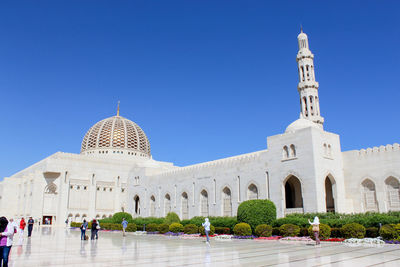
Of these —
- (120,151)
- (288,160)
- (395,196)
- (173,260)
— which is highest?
(120,151)

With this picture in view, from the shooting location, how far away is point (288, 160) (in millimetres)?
25844

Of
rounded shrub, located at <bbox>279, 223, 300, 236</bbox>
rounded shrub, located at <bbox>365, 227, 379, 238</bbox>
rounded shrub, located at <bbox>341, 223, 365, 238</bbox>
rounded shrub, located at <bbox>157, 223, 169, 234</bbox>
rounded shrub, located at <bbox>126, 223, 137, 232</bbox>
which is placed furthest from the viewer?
rounded shrub, located at <bbox>126, 223, 137, 232</bbox>

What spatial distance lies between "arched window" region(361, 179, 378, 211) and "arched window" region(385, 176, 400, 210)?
1.01 meters

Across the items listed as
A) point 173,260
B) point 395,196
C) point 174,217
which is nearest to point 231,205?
point 174,217

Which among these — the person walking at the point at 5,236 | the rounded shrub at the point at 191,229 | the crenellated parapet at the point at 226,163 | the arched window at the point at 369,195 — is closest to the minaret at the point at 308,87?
the crenellated parapet at the point at 226,163

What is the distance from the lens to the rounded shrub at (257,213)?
67.0 feet

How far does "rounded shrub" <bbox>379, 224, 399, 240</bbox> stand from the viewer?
573 inches

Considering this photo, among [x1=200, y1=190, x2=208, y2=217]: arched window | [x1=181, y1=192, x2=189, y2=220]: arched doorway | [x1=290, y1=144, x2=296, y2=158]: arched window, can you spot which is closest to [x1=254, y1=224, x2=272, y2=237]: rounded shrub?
[x1=290, y1=144, x2=296, y2=158]: arched window

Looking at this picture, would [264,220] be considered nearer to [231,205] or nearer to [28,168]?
[231,205]

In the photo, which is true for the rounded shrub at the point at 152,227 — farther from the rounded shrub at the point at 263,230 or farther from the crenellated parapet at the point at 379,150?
the crenellated parapet at the point at 379,150

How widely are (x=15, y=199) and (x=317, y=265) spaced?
48.5 m

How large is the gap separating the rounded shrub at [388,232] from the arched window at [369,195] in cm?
1013

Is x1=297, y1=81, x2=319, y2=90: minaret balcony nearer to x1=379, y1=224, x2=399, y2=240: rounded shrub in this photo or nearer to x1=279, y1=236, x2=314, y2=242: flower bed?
x1=279, y1=236, x2=314, y2=242: flower bed

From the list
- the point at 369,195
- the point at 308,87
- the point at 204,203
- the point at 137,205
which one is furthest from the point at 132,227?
the point at 308,87
